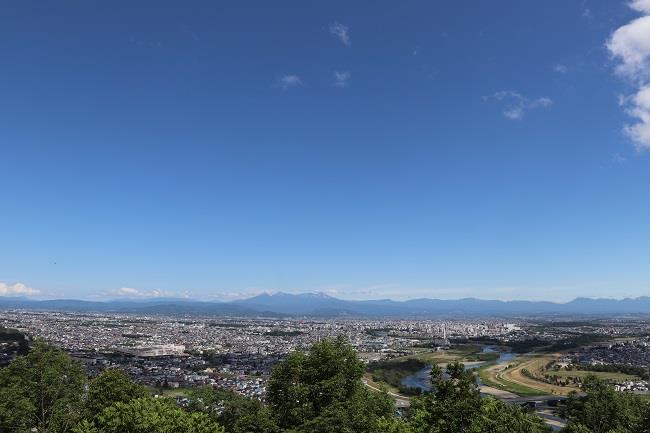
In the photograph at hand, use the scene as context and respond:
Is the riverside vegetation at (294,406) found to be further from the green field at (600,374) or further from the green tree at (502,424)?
the green field at (600,374)

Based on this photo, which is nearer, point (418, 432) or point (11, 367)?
point (418, 432)

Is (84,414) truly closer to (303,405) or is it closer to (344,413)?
(303,405)

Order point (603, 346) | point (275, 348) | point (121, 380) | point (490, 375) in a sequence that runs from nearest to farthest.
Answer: point (121, 380) → point (490, 375) → point (275, 348) → point (603, 346)

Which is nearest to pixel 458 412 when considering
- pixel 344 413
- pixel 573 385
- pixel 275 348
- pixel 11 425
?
pixel 344 413

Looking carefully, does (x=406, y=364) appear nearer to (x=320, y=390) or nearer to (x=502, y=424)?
(x=320, y=390)

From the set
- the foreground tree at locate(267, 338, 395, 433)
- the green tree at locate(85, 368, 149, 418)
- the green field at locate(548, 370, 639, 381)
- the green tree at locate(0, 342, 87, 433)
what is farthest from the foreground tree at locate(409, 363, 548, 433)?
the green field at locate(548, 370, 639, 381)

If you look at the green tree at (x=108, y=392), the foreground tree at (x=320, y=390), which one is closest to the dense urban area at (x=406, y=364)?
the foreground tree at (x=320, y=390)
